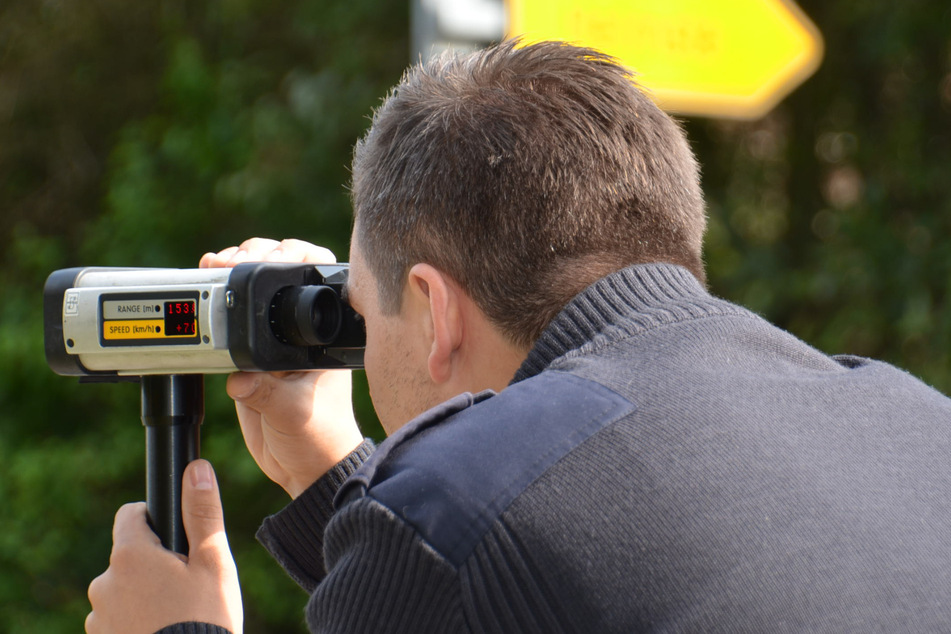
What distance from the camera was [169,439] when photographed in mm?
1421

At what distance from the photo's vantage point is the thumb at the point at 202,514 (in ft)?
4.37

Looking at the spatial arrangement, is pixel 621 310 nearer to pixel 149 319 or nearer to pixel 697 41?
pixel 149 319

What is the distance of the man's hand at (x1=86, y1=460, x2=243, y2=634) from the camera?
1.28 m

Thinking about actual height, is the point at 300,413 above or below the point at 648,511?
below

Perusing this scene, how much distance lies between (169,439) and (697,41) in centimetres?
146

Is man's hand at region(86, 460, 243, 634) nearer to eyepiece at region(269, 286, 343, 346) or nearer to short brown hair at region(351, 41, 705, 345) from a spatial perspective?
eyepiece at region(269, 286, 343, 346)

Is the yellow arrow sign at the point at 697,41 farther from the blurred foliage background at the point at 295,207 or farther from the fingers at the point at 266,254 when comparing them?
the blurred foliage background at the point at 295,207

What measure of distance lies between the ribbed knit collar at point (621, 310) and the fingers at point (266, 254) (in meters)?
0.52

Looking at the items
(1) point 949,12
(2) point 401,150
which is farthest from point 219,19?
(2) point 401,150

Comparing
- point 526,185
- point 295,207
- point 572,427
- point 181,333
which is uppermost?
point 526,185

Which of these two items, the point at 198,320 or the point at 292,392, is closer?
the point at 198,320

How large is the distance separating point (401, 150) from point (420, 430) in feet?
1.26

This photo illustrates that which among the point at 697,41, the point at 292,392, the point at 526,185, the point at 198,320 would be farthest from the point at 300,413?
the point at 697,41

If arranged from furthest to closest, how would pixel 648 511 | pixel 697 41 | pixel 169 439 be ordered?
pixel 697 41, pixel 169 439, pixel 648 511
